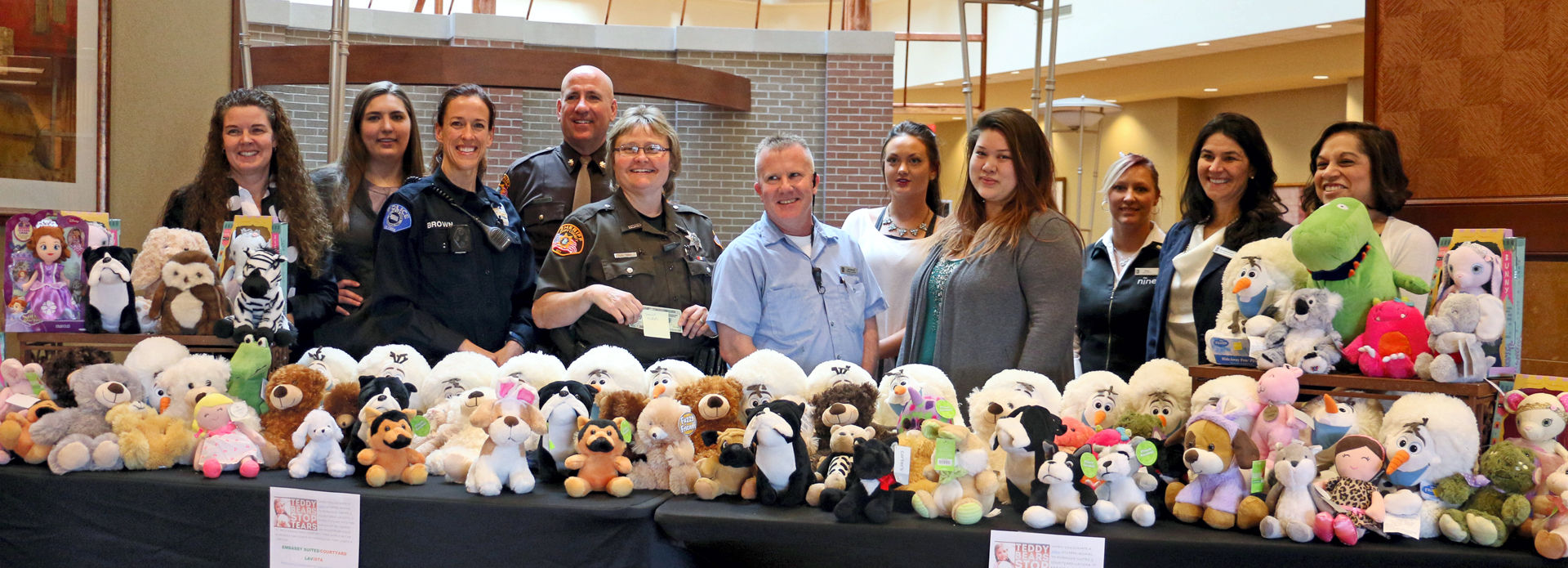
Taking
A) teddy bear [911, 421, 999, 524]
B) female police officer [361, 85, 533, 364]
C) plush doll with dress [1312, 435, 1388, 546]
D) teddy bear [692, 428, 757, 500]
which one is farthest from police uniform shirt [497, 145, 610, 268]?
plush doll with dress [1312, 435, 1388, 546]

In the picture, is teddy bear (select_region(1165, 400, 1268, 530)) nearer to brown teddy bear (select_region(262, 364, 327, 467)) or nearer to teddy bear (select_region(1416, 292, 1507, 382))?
teddy bear (select_region(1416, 292, 1507, 382))

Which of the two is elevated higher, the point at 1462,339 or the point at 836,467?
the point at 1462,339

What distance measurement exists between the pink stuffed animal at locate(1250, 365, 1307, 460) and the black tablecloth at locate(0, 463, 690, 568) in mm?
1027

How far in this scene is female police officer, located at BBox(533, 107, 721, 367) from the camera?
2664mm

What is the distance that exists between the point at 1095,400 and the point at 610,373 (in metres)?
0.97

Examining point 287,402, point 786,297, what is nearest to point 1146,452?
point 786,297

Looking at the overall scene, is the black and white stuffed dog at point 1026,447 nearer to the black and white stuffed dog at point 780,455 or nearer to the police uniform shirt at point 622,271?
the black and white stuffed dog at point 780,455

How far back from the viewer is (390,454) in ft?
6.47

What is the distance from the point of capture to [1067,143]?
47.2 ft

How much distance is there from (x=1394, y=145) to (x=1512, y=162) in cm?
78

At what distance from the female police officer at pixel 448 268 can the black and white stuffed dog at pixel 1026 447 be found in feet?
4.77

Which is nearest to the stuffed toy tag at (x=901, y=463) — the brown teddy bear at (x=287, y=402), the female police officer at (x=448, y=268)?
the brown teddy bear at (x=287, y=402)

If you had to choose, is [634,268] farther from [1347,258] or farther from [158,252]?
[1347,258]

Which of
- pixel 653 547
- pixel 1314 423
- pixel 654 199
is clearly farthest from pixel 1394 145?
pixel 653 547
